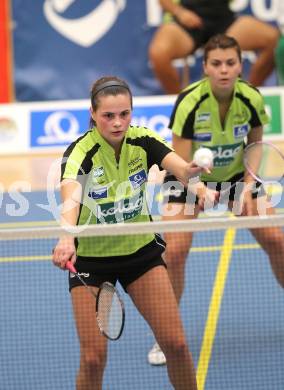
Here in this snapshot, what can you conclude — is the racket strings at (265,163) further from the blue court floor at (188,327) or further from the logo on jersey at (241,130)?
the blue court floor at (188,327)

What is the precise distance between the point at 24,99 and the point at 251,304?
22.4 feet

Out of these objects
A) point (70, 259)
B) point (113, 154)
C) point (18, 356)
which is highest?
point (113, 154)

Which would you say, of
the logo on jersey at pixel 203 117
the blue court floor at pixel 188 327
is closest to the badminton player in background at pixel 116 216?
the blue court floor at pixel 188 327

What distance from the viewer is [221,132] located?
615 centimetres

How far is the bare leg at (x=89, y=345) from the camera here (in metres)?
4.57

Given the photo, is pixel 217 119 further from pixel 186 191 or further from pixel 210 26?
pixel 210 26

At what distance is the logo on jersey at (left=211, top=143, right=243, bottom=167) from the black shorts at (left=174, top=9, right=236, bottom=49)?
5688mm

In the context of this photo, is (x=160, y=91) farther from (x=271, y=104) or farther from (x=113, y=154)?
(x=113, y=154)

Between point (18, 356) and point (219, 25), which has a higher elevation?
point (219, 25)

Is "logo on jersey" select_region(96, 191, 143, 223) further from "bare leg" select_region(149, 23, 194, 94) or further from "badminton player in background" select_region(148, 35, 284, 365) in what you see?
"bare leg" select_region(149, 23, 194, 94)

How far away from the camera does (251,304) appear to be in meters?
6.74

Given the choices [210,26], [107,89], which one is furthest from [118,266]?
[210,26]

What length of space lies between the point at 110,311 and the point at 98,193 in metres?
0.62

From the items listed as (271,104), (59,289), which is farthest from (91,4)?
(59,289)
